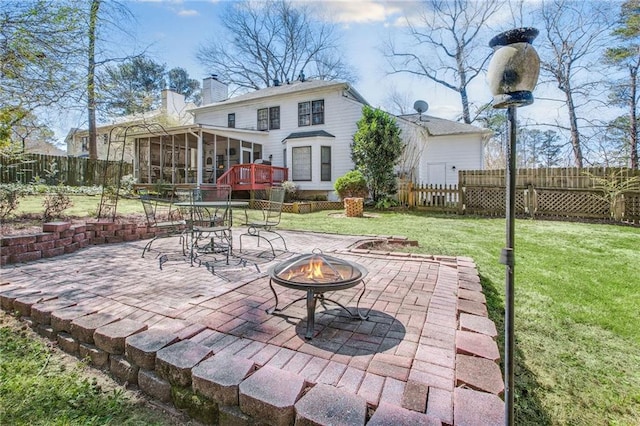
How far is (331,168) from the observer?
15.8m

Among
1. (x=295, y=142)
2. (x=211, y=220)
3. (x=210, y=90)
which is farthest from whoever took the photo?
(x=210, y=90)

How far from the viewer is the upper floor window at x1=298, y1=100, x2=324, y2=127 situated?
53.0ft

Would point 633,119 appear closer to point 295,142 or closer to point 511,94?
point 295,142

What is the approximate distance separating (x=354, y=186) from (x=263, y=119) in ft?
25.6

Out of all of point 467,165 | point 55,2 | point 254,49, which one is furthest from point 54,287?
point 254,49

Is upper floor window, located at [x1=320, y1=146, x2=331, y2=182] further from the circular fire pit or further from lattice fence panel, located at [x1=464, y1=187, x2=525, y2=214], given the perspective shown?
the circular fire pit

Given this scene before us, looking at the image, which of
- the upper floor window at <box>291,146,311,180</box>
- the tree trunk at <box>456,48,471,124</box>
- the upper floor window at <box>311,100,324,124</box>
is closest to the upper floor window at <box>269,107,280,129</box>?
the upper floor window at <box>311,100,324,124</box>

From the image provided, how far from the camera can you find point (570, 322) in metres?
3.12

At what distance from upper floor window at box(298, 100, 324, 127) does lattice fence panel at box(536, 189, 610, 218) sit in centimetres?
1018

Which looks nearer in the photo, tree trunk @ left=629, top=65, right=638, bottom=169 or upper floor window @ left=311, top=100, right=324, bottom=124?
tree trunk @ left=629, top=65, right=638, bottom=169

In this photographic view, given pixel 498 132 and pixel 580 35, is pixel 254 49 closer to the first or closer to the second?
pixel 498 132

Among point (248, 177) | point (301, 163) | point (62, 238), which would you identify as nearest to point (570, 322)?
point (62, 238)

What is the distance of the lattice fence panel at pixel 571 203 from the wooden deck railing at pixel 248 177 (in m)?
10.9

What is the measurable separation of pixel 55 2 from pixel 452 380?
26.3 feet
